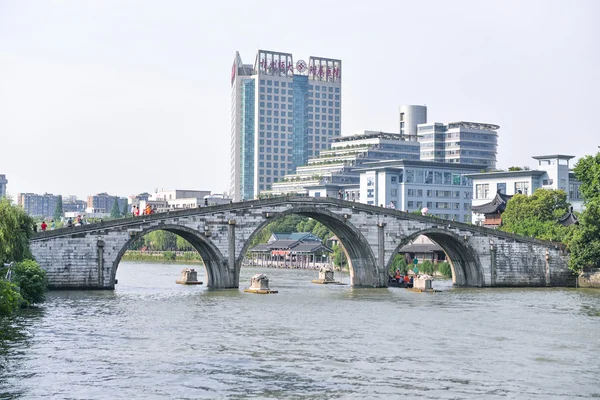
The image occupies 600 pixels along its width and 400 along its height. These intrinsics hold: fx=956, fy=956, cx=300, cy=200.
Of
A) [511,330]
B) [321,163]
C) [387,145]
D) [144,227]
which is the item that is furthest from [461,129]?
[511,330]

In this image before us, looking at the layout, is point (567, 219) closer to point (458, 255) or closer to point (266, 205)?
point (458, 255)

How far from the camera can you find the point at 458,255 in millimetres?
76000

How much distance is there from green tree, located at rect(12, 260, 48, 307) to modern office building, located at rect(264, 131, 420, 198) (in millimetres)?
120712

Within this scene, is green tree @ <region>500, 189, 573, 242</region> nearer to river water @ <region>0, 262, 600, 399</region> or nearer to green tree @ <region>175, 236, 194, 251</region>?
river water @ <region>0, 262, 600, 399</region>

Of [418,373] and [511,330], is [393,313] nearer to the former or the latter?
[511,330]

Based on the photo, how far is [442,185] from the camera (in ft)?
468

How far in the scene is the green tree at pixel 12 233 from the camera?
48812mm

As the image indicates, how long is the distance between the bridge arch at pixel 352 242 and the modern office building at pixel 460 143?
111051 mm

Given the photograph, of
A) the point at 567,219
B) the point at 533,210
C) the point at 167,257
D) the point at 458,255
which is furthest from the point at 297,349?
the point at 167,257

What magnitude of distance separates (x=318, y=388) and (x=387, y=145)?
492 feet

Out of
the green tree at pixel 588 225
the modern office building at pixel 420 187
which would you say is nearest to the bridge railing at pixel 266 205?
the green tree at pixel 588 225

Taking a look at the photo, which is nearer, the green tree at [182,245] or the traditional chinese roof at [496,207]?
the traditional chinese roof at [496,207]

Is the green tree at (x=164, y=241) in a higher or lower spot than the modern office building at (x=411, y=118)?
lower

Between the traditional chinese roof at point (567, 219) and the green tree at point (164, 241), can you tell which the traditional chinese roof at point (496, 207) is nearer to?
the traditional chinese roof at point (567, 219)
